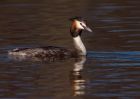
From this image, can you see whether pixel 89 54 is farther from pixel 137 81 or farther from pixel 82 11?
pixel 82 11

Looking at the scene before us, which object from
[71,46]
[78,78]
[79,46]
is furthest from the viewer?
[71,46]

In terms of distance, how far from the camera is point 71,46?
71.6 feet

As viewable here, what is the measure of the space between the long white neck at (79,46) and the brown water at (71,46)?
0.18 m

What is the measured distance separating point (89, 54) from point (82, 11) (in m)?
7.61

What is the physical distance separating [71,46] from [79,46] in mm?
1263

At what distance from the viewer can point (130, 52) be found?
19.7 m

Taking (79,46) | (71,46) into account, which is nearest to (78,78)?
(79,46)

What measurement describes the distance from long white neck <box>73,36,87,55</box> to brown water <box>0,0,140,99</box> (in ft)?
0.60

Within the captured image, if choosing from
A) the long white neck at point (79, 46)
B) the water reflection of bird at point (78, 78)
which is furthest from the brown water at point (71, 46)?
the long white neck at point (79, 46)

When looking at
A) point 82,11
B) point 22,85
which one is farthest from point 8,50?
point 82,11

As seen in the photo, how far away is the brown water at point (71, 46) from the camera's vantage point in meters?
15.7

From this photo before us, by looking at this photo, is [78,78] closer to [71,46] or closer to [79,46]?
[79,46]

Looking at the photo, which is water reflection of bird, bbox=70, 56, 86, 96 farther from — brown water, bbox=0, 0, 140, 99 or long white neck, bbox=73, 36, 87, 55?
long white neck, bbox=73, 36, 87, 55

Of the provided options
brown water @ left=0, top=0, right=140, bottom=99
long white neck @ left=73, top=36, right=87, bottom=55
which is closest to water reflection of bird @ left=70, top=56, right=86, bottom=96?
brown water @ left=0, top=0, right=140, bottom=99
